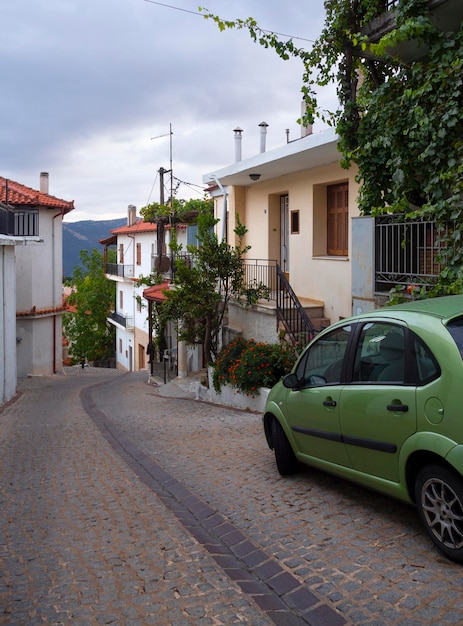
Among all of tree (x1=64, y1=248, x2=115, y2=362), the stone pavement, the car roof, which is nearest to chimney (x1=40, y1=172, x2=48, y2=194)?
tree (x1=64, y1=248, x2=115, y2=362)

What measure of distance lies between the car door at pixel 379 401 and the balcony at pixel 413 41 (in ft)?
18.2

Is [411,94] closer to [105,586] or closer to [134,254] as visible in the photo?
[105,586]

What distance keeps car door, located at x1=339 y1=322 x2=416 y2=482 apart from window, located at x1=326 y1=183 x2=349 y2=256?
994 cm

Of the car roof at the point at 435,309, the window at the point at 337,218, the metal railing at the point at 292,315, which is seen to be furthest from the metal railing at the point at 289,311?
the car roof at the point at 435,309

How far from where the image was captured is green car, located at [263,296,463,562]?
405 centimetres

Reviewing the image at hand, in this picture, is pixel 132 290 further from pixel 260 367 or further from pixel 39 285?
pixel 260 367

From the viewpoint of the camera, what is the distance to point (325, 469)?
5.61m

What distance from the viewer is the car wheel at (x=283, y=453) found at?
6.37 meters

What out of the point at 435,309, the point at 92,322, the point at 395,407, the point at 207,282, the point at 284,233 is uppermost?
the point at 284,233

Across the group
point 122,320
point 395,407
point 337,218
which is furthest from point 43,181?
point 395,407

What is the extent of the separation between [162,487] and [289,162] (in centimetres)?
971

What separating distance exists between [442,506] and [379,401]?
871 millimetres

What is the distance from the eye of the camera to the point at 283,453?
6391 mm

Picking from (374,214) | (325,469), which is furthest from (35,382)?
(325,469)
